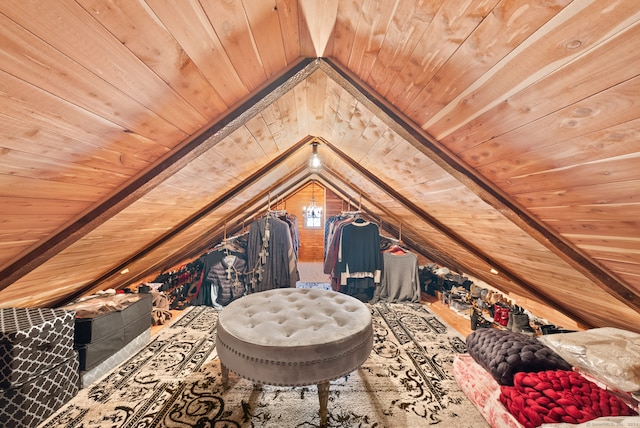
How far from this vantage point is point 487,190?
163 centimetres

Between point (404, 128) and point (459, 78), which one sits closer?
point (459, 78)

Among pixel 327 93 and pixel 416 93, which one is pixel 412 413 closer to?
pixel 416 93

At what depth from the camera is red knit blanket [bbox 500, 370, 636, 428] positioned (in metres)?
1.45

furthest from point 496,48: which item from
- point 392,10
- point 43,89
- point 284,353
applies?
point 284,353

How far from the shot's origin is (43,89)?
2.82 ft

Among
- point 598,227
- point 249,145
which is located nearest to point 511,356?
point 598,227

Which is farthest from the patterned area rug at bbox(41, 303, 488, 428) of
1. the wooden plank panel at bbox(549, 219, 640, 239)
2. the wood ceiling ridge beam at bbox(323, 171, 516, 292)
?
the wood ceiling ridge beam at bbox(323, 171, 516, 292)

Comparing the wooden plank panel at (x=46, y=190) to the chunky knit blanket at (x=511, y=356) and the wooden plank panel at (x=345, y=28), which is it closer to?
the wooden plank panel at (x=345, y=28)

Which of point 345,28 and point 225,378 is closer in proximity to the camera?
point 345,28

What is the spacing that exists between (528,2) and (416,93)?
0.66m

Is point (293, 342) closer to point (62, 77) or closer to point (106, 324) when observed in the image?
point (62, 77)

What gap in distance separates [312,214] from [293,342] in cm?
546

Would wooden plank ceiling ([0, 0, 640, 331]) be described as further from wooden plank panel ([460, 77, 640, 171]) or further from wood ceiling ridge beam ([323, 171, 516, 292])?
wood ceiling ridge beam ([323, 171, 516, 292])

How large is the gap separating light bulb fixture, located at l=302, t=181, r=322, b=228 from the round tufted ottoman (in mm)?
4902
